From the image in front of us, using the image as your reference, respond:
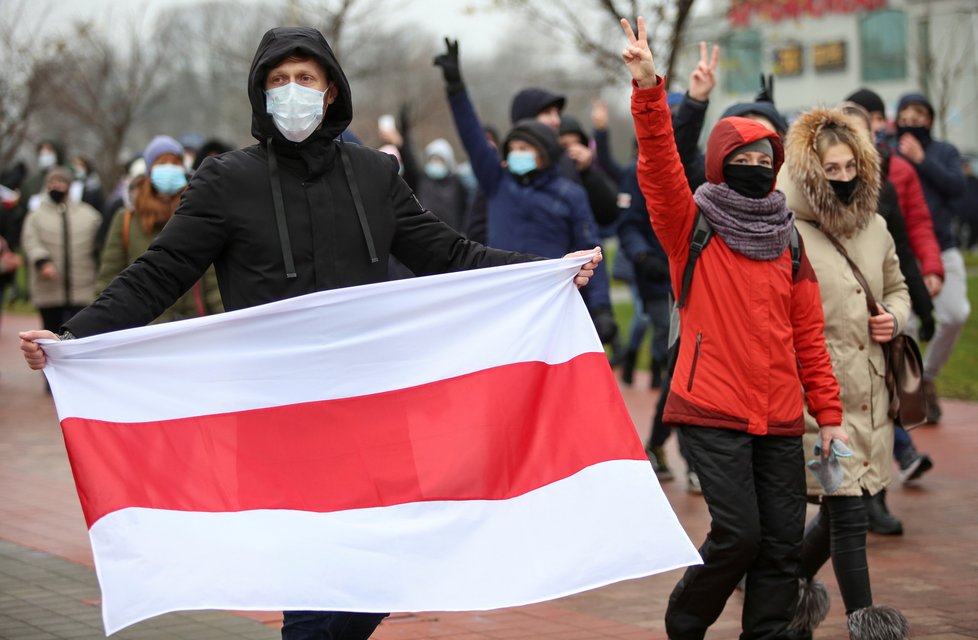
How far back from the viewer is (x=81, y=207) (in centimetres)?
1416

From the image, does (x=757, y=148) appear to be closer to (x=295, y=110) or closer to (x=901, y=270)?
(x=295, y=110)

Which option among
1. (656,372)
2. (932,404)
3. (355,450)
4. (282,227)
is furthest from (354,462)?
(656,372)

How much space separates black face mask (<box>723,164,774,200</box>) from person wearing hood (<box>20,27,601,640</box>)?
139 centimetres

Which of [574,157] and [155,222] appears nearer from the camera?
[155,222]

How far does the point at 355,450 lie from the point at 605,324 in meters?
3.64

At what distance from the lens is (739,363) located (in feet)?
17.0

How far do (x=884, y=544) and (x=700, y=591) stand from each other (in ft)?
8.44

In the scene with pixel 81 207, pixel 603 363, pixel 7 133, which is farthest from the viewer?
pixel 7 133

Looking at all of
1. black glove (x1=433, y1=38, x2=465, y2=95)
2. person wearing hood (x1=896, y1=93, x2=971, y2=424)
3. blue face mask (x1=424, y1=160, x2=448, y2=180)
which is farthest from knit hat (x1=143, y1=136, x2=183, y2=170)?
blue face mask (x1=424, y1=160, x2=448, y2=180)

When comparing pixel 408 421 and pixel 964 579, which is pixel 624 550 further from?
pixel 964 579

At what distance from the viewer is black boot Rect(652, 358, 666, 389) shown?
1200 cm

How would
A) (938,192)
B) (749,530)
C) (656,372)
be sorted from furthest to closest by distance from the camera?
(656,372) → (938,192) → (749,530)

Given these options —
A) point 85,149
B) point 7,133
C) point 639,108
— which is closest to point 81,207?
point 7,133

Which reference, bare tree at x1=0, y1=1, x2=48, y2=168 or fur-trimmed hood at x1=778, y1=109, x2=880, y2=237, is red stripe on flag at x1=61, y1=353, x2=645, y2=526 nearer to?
fur-trimmed hood at x1=778, y1=109, x2=880, y2=237
